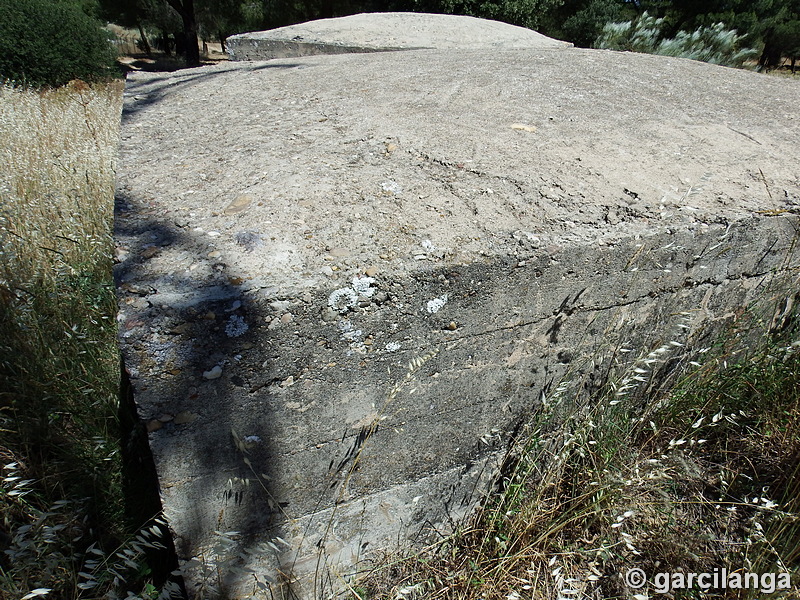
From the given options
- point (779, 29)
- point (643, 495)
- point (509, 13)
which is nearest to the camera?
point (643, 495)

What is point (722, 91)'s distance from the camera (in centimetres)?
247

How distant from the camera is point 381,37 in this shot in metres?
4.63

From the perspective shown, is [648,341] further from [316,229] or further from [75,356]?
[75,356]

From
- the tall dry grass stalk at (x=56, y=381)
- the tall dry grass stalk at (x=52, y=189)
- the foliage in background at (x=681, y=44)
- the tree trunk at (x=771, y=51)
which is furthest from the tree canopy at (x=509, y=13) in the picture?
the tall dry grass stalk at (x=56, y=381)

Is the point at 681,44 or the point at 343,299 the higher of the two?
the point at 681,44

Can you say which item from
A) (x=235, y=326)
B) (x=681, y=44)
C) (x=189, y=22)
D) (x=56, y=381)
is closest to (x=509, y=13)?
(x=681, y=44)

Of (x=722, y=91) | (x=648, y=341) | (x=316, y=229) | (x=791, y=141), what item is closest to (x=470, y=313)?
(x=316, y=229)

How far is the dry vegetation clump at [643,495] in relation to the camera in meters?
1.52

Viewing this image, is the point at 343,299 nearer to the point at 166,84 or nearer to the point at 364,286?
the point at 364,286

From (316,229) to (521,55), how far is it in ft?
7.36

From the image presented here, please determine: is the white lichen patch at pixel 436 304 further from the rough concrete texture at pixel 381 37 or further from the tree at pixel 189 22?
the tree at pixel 189 22

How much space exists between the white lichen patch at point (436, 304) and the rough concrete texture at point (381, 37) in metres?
3.22

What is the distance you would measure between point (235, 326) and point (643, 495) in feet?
4.55

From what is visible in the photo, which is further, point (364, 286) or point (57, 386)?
point (57, 386)
